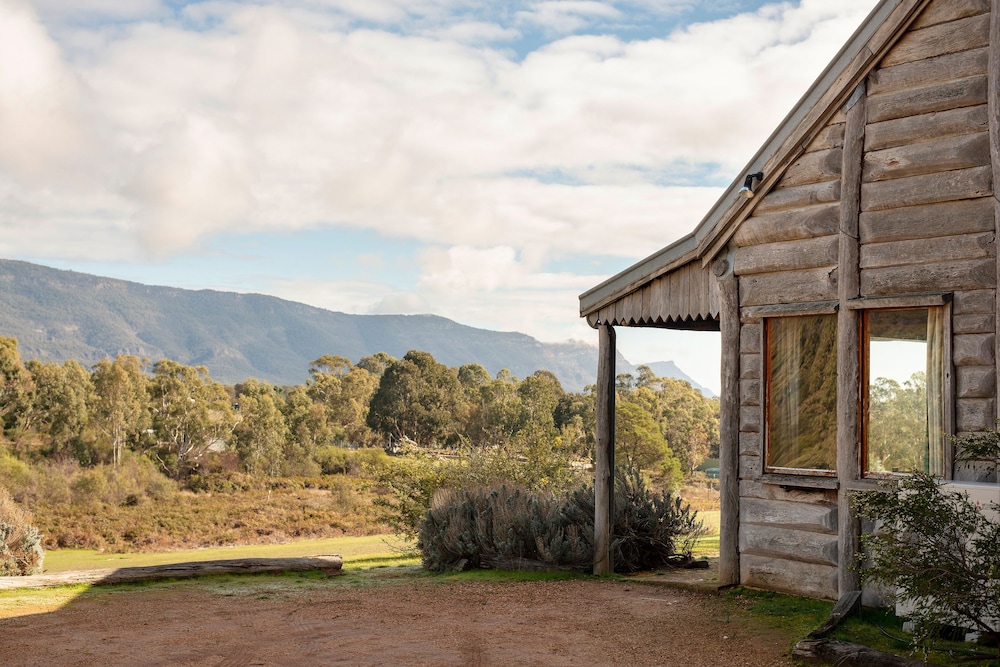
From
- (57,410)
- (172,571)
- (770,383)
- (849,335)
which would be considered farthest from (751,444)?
(57,410)

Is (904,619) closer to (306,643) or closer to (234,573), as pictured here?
(306,643)

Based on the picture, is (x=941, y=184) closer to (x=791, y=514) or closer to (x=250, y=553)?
(x=791, y=514)

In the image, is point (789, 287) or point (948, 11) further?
point (789, 287)

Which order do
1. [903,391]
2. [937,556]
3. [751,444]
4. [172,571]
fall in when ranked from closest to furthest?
[937,556] < [903,391] < [751,444] < [172,571]

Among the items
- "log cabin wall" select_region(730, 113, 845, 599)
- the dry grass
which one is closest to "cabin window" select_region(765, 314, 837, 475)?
"log cabin wall" select_region(730, 113, 845, 599)

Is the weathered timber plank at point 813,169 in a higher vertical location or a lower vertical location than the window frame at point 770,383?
higher

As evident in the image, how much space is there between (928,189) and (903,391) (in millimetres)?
1596

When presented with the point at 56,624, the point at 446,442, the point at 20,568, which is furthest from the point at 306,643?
the point at 446,442

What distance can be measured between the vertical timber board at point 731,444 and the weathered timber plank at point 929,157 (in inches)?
67.5

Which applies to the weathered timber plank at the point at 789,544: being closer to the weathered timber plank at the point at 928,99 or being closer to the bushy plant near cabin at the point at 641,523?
the bushy plant near cabin at the point at 641,523

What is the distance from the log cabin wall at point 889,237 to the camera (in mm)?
6906

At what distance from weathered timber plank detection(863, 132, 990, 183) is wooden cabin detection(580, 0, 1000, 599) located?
11 millimetres

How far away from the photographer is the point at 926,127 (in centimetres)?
724

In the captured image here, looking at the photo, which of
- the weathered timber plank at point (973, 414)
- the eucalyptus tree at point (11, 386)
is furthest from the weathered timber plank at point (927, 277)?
the eucalyptus tree at point (11, 386)
